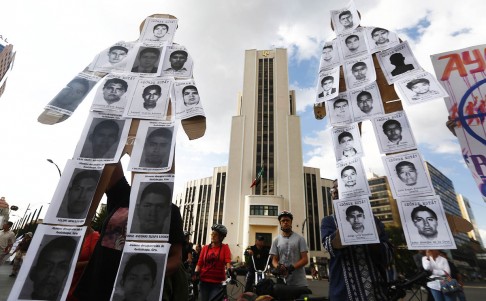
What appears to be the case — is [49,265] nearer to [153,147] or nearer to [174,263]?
[174,263]

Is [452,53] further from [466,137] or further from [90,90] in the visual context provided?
[90,90]

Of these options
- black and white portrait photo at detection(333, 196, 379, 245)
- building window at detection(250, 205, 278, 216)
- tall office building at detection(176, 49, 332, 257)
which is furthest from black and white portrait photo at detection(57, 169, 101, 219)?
building window at detection(250, 205, 278, 216)

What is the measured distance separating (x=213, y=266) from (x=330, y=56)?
11.2 ft

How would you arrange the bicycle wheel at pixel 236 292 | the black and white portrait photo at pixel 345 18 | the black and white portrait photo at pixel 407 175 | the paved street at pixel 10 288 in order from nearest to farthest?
the black and white portrait photo at pixel 407 175
the black and white portrait photo at pixel 345 18
the paved street at pixel 10 288
the bicycle wheel at pixel 236 292

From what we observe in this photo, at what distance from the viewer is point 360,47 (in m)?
2.44

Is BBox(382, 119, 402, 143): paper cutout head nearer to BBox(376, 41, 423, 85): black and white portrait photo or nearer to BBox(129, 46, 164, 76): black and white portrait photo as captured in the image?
BBox(376, 41, 423, 85): black and white portrait photo

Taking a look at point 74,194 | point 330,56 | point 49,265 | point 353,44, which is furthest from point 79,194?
point 353,44

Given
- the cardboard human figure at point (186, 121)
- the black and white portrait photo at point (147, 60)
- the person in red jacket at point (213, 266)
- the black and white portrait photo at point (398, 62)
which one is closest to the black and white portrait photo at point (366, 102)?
the black and white portrait photo at point (398, 62)

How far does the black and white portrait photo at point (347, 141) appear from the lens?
2.05 meters

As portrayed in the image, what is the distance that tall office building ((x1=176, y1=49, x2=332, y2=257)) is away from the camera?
116ft

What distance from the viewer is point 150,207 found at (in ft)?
4.63

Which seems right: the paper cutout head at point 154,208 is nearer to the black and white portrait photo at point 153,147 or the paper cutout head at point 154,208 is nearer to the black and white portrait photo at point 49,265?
the black and white portrait photo at point 153,147

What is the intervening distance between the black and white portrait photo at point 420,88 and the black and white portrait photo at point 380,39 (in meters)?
0.45

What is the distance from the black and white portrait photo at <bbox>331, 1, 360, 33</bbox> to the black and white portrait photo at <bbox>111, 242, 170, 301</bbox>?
267 centimetres
